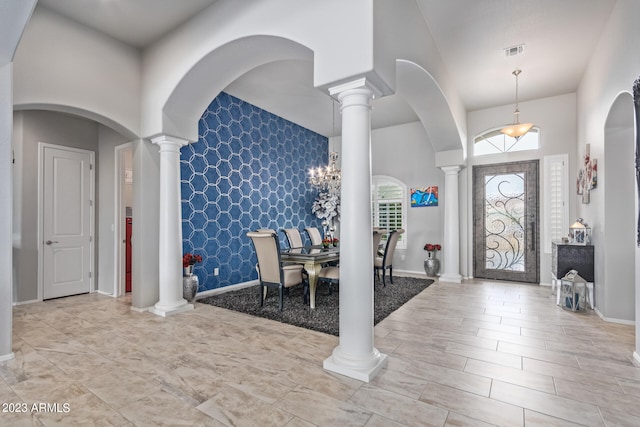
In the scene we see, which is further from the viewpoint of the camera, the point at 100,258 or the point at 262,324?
the point at 100,258

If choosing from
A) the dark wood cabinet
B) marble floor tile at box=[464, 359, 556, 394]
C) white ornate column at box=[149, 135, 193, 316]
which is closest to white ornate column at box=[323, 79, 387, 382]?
marble floor tile at box=[464, 359, 556, 394]

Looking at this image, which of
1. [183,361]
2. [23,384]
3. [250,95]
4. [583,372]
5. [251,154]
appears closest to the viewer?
[23,384]

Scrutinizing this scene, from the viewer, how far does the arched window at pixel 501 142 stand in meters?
5.61

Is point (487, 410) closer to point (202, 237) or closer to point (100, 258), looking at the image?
point (202, 237)

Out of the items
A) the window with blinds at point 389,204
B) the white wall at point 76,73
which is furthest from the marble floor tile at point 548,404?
the window with blinds at point 389,204

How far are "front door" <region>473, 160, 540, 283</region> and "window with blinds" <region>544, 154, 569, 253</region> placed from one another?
15 centimetres

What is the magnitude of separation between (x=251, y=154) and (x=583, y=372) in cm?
514

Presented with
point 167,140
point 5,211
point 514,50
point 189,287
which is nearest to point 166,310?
point 189,287

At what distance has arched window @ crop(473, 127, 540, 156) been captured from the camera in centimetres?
561

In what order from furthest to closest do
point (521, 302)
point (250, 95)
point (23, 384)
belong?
1. point (250, 95)
2. point (521, 302)
3. point (23, 384)

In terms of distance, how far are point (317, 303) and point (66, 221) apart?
400 centimetres

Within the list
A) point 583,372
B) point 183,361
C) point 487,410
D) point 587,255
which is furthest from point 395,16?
point 587,255

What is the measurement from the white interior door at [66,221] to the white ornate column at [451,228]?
605cm

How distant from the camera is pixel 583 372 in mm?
2352
